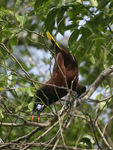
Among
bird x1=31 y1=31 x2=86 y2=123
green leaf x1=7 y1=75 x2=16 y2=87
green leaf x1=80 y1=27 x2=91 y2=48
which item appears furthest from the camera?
bird x1=31 y1=31 x2=86 y2=123

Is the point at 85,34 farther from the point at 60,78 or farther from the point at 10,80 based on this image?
the point at 10,80

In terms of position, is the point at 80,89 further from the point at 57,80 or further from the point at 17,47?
the point at 17,47

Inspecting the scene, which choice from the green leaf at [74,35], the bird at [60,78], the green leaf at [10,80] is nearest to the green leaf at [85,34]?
the green leaf at [74,35]

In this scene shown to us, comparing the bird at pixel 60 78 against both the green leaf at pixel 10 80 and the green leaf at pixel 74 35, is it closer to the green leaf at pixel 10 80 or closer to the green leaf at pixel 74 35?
the green leaf at pixel 74 35

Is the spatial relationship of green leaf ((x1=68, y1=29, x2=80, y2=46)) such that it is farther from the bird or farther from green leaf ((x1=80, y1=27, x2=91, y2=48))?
the bird

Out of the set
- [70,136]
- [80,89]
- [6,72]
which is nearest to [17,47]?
[70,136]

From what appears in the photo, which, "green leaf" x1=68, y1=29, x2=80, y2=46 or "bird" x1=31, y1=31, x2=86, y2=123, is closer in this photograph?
"green leaf" x1=68, y1=29, x2=80, y2=46

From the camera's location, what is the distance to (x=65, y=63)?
259 cm

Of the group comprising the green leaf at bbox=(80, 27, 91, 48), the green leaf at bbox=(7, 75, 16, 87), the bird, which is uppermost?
the green leaf at bbox=(80, 27, 91, 48)

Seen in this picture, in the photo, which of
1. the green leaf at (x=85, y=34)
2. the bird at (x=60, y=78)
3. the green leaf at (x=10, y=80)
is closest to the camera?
the green leaf at (x=10, y=80)

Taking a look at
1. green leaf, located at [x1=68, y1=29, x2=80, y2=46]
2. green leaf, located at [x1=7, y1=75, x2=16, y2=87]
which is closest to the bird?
green leaf, located at [x1=68, y1=29, x2=80, y2=46]

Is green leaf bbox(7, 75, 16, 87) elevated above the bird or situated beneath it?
elevated above

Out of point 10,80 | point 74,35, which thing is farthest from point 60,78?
point 10,80

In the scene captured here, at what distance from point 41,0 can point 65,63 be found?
1105 millimetres
